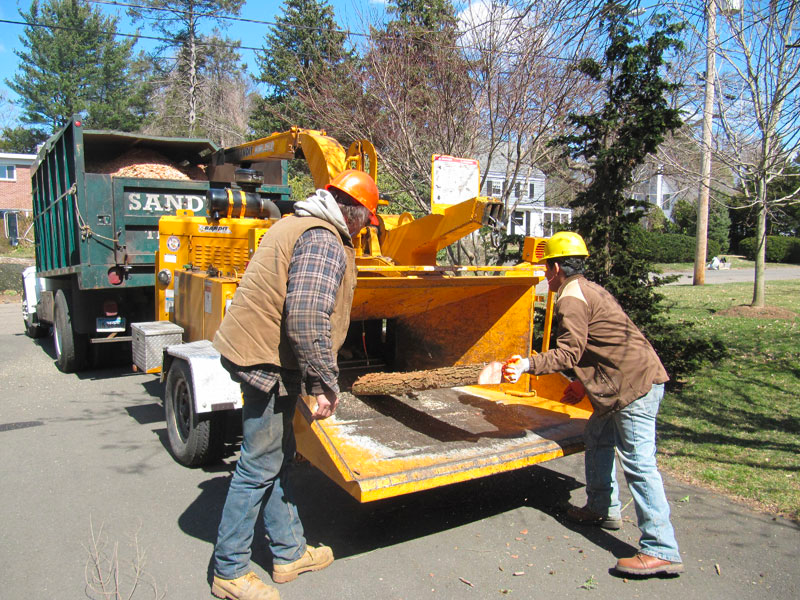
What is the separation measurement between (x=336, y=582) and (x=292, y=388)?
39.6 inches

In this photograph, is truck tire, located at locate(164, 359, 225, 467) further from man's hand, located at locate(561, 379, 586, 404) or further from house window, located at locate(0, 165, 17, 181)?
house window, located at locate(0, 165, 17, 181)

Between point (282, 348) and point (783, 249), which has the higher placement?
point (783, 249)

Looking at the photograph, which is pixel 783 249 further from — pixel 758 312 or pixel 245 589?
pixel 245 589

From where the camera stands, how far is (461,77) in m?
8.38

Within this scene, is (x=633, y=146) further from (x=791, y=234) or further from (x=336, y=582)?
(x=791, y=234)

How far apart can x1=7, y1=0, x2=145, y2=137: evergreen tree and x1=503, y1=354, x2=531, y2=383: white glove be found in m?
35.1

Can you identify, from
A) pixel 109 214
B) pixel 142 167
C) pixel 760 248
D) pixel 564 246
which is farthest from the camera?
pixel 760 248

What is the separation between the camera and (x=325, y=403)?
9.31ft

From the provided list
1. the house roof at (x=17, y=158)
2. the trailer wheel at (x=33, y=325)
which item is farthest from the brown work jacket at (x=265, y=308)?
the house roof at (x=17, y=158)

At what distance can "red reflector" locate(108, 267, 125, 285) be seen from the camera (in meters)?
7.39

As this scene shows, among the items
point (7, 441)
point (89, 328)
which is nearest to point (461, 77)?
point (89, 328)

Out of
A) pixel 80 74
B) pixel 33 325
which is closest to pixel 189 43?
pixel 80 74

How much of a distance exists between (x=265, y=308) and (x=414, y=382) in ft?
5.80

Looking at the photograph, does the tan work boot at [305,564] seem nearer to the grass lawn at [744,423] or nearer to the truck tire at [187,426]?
the truck tire at [187,426]
